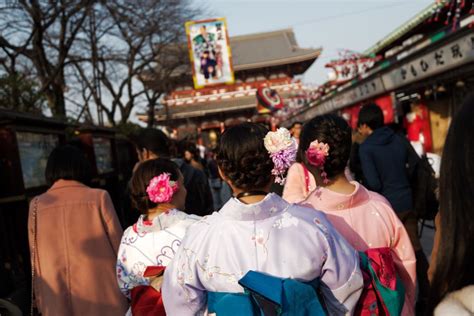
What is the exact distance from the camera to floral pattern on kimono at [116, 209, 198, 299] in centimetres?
254

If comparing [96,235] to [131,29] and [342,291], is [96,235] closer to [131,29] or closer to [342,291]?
[342,291]

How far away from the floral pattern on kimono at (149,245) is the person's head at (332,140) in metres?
0.75

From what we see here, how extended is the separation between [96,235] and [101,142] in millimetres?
8114

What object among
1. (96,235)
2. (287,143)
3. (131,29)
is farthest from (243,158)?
(131,29)

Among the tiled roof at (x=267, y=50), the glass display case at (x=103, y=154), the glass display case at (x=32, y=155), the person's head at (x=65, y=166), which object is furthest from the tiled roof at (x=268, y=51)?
the person's head at (x=65, y=166)

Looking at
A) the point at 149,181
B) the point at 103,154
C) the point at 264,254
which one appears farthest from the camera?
the point at 103,154

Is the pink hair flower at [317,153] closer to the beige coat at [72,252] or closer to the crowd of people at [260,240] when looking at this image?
the crowd of people at [260,240]

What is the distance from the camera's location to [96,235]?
3.20 metres

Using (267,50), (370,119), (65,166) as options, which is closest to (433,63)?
(370,119)

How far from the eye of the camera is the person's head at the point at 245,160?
1.93 metres

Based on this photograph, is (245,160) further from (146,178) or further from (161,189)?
(146,178)

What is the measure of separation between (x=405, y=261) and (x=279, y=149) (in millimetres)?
900

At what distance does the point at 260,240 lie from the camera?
1854 mm

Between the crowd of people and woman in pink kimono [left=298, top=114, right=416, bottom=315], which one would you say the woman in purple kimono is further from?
woman in pink kimono [left=298, top=114, right=416, bottom=315]
